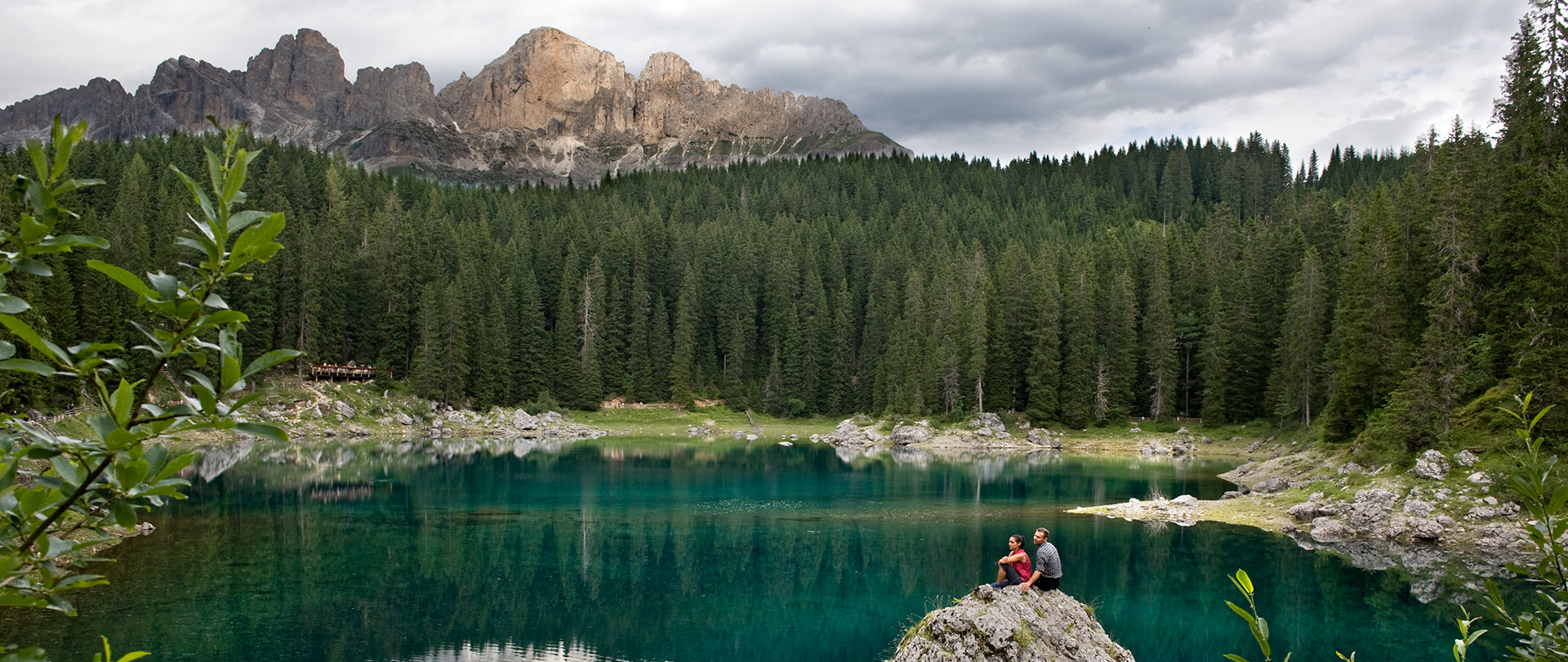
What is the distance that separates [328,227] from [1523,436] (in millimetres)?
108726

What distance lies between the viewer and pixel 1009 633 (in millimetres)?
14883

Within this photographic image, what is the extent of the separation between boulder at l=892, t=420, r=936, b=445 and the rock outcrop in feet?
219

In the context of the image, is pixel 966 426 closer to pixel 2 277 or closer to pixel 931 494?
pixel 931 494

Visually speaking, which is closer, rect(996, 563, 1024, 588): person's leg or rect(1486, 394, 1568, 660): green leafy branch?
rect(1486, 394, 1568, 660): green leafy branch

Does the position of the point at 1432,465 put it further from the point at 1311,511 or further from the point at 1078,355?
the point at 1078,355

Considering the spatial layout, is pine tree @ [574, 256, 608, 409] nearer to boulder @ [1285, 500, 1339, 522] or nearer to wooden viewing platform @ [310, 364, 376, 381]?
wooden viewing platform @ [310, 364, 376, 381]

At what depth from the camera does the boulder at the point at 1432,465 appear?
3481cm

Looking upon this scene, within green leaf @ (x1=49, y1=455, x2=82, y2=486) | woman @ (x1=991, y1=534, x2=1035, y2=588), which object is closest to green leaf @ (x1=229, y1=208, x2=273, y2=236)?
green leaf @ (x1=49, y1=455, x2=82, y2=486)

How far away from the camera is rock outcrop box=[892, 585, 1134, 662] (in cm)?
1482

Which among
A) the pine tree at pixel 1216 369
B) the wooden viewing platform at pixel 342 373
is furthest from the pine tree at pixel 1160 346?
the wooden viewing platform at pixel 342 373

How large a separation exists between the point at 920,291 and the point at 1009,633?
87.8 meters

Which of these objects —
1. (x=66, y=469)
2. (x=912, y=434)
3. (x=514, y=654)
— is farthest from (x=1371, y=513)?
(x=912, y=434)

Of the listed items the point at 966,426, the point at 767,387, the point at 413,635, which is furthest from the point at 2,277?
the point at 767,387

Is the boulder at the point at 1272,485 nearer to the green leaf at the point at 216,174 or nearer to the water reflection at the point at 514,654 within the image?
the water reflection at the point at 514,654
